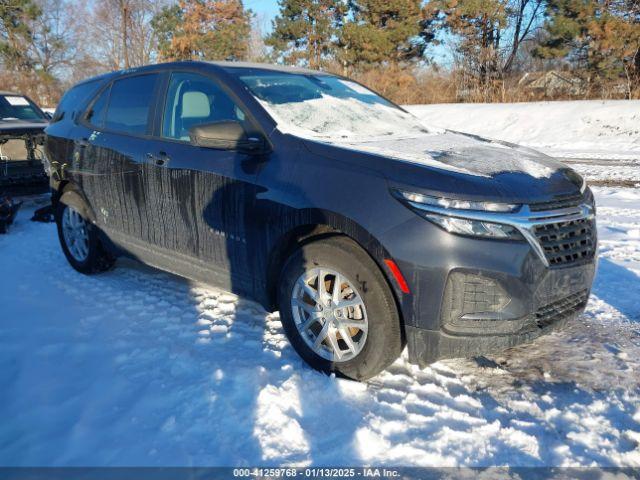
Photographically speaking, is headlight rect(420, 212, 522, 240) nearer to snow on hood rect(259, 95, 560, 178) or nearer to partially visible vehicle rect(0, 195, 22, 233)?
snow on hood rect(259, 95, 560, 178)

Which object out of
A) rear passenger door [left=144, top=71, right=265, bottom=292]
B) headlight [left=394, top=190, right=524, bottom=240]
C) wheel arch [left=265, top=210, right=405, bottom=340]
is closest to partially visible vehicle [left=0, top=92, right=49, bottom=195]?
rear passenger door [left=144, top=71, right=265, bottom=292]

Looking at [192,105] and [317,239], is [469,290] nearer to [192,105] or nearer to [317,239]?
[317,239]

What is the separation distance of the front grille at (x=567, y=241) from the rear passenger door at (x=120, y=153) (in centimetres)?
279

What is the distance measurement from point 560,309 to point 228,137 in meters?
2.12

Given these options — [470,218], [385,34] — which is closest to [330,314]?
[470,218]

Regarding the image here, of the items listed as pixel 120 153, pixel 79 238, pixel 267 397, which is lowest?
pixel 267 397

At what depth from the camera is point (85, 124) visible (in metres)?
4.58

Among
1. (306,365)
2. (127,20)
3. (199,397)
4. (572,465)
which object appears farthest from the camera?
(127,20)

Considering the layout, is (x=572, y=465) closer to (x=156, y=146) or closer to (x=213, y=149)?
(x=213, y=149)

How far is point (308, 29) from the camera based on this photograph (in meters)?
34.2

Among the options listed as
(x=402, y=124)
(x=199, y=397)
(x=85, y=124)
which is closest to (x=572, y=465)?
(x=199, y=397)

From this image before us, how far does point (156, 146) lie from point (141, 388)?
1.79 m

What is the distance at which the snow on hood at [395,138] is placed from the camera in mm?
2738

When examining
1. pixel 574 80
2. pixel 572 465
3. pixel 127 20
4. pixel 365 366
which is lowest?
pixel 572 465
